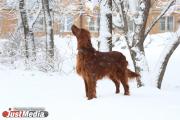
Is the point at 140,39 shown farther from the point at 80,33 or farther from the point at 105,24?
the point at 80,33

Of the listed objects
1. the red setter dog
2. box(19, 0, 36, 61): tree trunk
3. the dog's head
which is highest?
the dog's head

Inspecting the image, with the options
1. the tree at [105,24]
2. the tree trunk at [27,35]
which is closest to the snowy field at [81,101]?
the tree at [105,24]

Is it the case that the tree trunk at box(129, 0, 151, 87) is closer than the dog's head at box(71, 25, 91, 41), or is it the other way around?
the dog's head at box(71, 25, 91, 41)

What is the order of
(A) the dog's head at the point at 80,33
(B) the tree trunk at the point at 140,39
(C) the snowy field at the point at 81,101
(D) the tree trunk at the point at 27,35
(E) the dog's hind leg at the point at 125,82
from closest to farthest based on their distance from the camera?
(C) the snowy field at the point at 81,101 → (A) the dog's head at the point at 80,33 → (E) the dog's hind leg at the point at 125,82 → (B) the tree trunk at the point at 140,39 → (D) the tree trunk at the point at 27,35

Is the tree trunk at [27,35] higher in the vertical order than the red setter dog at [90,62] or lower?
lower

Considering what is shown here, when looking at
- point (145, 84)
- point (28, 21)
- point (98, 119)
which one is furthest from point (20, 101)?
point (28, 21)

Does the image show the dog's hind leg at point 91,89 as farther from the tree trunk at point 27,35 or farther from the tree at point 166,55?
the tree trunk at point 27,35

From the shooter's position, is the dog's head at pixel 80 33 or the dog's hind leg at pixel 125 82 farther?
the dog's hind leg at pixel 125 82

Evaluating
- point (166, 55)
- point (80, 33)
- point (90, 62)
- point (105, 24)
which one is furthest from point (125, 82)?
point (105, 24)

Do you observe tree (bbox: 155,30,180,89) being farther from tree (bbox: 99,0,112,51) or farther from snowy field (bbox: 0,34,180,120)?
tree (bbox: 99,0,112,51)

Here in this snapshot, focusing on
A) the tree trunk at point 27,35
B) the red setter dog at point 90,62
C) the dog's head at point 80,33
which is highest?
the dog's head at point 80,33

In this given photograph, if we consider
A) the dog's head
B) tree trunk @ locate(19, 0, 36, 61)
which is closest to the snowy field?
the dog's head

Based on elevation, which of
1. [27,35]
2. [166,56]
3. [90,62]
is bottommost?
[27,35]

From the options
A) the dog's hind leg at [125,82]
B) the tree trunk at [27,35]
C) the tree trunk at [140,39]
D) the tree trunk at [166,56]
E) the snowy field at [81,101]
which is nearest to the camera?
the snowy field at [81,101]
